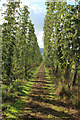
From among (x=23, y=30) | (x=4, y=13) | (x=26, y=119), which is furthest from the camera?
(x=23, y=30)

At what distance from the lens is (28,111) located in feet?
24.9

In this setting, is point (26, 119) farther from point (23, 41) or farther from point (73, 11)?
point (23, 41)

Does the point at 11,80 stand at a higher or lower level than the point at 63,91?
higher

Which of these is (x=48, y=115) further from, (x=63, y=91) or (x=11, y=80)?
(x=11, y=80)

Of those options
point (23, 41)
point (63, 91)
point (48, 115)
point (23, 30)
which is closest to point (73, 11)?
point (63, 91)

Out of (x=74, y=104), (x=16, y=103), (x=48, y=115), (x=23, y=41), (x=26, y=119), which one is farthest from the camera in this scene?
(x=23, y=41)

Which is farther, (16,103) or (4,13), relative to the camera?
(4,13)

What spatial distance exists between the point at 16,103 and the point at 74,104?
3.45 metres

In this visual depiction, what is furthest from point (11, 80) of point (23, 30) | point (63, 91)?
point (23, 30)

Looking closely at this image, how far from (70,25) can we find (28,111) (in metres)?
5.37

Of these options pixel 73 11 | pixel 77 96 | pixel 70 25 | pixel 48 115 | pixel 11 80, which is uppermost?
pixel 73 11

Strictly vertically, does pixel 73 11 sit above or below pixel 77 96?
above

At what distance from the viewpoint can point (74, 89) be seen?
8.91m

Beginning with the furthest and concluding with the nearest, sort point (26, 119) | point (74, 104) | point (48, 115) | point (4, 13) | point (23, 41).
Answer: point (23, 41)
point (4, 13)
point (74, 104)
point (48, 115)
point (26, 119)
